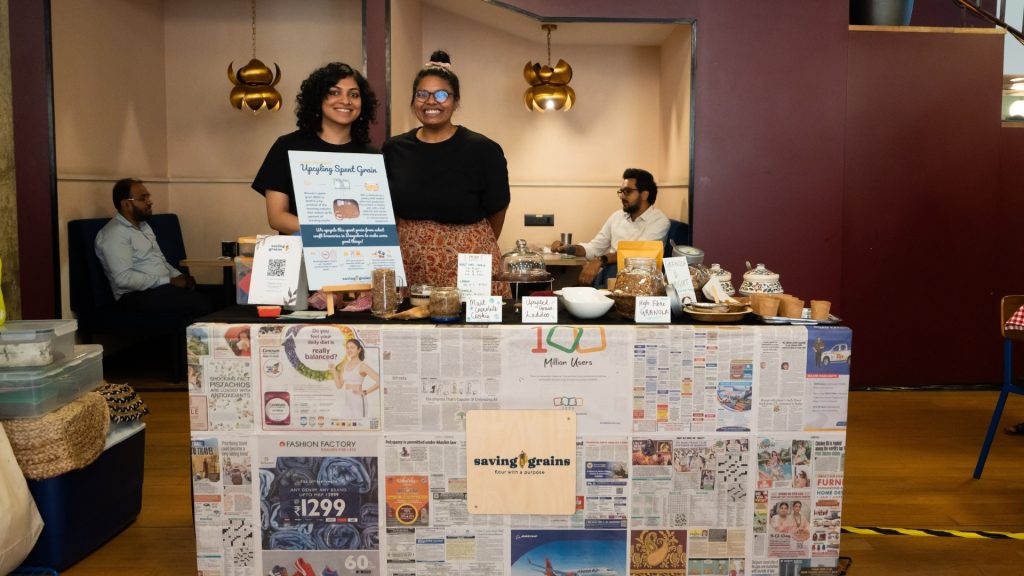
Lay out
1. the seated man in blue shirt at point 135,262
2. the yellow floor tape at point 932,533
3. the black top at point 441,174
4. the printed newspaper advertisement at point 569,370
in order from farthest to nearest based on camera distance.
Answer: the seated man in blue shirt at point 135,262 < the yellow floor tape at point 932,533 < the black top at point 441,174 < the printed newspaper advertisement at point 569,370

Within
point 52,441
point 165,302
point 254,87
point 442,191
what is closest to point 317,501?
point 52,441

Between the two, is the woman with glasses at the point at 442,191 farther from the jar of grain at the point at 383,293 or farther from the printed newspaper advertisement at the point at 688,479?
the printed newspaper advertisement at the point at 688,479

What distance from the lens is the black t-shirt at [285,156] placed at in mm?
3041

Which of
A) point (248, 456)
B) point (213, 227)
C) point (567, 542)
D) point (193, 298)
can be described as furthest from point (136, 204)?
point (567, 542)

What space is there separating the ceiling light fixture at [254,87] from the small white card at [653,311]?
188 inches

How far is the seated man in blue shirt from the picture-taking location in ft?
18.6

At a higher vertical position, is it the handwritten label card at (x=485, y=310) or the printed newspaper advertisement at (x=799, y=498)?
the handwritten label card at (x=485, y=310)

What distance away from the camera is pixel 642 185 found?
6.00m

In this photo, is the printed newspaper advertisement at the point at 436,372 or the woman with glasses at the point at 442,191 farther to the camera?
the woman with glasses at the point at 442,191

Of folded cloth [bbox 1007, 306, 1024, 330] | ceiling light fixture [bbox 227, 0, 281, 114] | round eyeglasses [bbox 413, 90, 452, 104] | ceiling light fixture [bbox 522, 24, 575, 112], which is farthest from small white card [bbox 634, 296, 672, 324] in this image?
ceiling light fixture [bbox 227, 0, 281, 114]

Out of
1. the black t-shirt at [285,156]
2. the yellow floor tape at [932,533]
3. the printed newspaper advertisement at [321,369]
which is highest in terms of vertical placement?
the black t-shirt at [285,156]

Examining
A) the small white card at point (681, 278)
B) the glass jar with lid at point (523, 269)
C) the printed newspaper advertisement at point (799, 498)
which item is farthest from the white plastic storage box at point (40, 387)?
the printed newspaper advertisement at point (799, 498)

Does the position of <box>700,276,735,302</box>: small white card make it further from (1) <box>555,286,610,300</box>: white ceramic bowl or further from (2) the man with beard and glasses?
(2) the man with beard and glasses

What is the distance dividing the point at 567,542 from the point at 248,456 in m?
0.94
